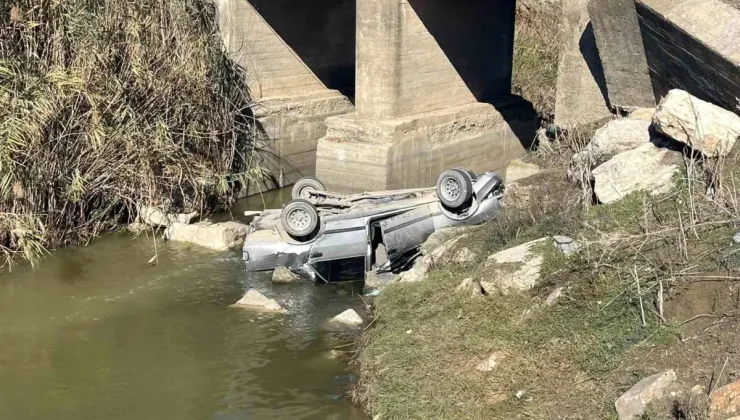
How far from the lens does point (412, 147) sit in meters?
14.3

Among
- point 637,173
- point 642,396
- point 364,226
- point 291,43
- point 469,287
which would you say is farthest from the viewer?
point 291,43

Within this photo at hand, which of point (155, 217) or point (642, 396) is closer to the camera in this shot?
point (642, 396)

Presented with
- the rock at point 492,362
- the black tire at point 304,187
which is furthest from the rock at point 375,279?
the rock at point 492,362

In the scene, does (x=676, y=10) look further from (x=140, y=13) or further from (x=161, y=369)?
(x=140, y=13)

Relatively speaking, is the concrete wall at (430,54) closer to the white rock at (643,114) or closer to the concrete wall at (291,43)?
the concrete wall at (291,43)

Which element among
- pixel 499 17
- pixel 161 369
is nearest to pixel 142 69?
pixel 161 369

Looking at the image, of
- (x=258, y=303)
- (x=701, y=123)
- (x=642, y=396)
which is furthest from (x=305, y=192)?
(x=642, y=396)

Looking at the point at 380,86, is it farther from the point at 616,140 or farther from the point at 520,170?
the point at 616,140

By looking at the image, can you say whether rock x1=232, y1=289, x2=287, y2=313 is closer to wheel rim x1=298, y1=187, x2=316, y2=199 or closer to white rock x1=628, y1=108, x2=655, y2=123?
wheel rim x1=298, y1=187, x2=316, y2=199

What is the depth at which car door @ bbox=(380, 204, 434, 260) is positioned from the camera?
10.8 metres

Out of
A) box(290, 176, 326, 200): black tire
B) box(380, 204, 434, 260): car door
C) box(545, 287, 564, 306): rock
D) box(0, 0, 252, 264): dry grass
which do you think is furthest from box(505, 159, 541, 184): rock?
box(0, 0, 252, 264): dry grass

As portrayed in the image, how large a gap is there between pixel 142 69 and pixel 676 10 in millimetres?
8065

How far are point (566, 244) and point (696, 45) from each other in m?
2.73

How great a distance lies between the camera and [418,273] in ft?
31.1
